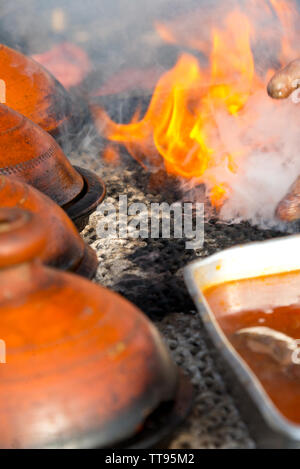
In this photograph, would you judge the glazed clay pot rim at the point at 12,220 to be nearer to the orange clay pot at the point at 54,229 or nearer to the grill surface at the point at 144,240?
the orange clay pot at the point at 54,229

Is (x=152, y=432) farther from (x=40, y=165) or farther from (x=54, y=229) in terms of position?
(x=40, y=165)

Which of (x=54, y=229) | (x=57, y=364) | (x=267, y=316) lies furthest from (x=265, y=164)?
(x=57, y=364)

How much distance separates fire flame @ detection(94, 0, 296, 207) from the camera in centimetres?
398

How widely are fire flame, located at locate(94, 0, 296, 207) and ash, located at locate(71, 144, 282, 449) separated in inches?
11.7

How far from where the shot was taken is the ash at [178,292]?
190 cm

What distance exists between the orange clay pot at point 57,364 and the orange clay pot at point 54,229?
0.46m

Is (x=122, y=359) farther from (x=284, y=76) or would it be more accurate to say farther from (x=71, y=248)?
(x=284, y=76)

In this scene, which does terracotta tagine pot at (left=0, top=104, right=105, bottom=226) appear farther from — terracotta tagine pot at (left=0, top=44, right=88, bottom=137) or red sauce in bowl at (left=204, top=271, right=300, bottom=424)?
terracotta tagine pot at (left=0, top=44, right=88, bottom=137)

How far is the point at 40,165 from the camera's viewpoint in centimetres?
257

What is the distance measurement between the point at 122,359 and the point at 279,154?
9.16ft

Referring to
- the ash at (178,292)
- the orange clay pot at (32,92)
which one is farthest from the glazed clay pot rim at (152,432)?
the orange clay pot at (32,92)

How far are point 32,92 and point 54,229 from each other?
2.17m
